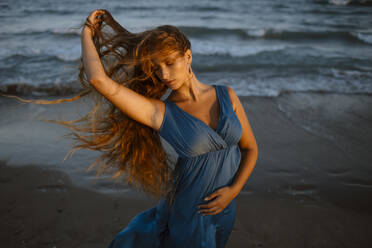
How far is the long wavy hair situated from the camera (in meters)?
1.74

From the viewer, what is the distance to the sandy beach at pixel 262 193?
310cm

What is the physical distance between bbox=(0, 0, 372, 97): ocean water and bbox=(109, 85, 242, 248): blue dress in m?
2.35

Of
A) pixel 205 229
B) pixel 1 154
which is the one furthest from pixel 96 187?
pixel 205 229

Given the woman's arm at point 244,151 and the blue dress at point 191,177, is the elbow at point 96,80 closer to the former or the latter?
the blue dress at point 191,177

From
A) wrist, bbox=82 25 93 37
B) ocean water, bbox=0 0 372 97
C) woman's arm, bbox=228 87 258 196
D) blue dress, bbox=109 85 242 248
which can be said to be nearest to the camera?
wrist, bbox=82 25 93 37

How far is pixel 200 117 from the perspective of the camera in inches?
74.4

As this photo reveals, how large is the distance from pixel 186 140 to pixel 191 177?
0.24 metres

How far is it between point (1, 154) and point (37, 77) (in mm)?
4852

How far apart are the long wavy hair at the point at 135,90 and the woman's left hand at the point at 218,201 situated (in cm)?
23

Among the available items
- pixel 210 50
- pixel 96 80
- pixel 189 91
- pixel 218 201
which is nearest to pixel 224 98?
pixel 189 91

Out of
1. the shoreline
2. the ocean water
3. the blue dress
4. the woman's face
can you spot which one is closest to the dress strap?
the blue dress

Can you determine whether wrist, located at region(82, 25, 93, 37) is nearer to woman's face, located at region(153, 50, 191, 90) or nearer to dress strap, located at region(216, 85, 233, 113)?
woman's face, located at region(153, 50, 191, 90)

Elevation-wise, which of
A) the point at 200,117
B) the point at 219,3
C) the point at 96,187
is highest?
the point at 219,3

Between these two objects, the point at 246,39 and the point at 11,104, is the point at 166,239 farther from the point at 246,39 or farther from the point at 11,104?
the point at 246,39
